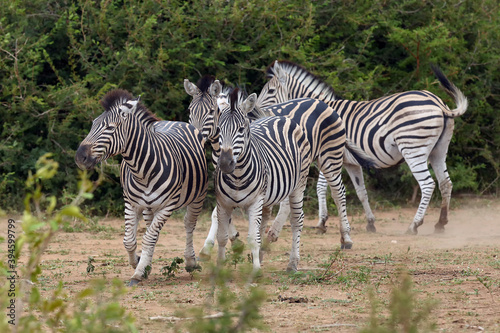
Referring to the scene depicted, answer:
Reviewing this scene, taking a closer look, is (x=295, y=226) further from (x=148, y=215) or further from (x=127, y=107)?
(x=127, y=107)

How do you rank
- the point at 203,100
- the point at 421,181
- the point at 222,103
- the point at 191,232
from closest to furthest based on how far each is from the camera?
the point at 222,103 → the point at 191,232 → the point at 203,100 → the point at 421,181

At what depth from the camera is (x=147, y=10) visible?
10445mm

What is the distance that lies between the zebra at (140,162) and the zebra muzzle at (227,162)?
0.69 meters

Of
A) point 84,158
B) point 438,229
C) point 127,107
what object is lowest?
point 438,229

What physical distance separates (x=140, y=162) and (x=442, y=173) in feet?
17.8

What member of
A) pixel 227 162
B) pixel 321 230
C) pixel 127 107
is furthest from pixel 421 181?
pixel 127 107

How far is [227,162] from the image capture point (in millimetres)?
5262

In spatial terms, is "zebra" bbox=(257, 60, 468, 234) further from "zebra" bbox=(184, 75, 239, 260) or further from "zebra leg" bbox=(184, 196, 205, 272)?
"zebra leg" bbox=(184, 196, 205, 272)

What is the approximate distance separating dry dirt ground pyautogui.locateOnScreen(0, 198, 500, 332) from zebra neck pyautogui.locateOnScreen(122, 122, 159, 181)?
1001mm

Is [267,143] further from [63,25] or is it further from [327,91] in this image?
[63,25]

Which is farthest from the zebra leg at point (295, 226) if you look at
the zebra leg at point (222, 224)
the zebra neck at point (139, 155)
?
the zebra neck at point (139, 155)

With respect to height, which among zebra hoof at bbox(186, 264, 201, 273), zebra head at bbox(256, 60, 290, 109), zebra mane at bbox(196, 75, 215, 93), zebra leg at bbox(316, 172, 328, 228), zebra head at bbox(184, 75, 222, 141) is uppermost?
zebra head at bbox(256, 60, 290, 109)

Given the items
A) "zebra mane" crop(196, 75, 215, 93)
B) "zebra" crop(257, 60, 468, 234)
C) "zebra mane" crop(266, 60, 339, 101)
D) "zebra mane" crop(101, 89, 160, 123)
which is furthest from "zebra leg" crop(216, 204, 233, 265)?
"zebra mane" crop(266, 60, 339, 101)

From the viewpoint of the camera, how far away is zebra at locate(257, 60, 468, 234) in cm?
902
